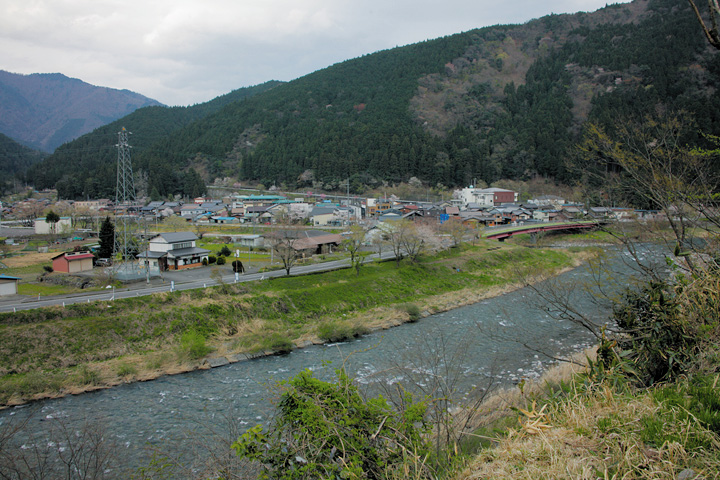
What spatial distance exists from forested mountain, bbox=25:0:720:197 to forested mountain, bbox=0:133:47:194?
6.86 meters

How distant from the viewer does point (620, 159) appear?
4762 millimetres

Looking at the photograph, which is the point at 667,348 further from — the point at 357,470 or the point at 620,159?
the point at 357,470

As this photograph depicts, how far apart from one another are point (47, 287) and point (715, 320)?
64.8ft

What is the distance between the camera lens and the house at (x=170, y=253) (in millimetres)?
19484

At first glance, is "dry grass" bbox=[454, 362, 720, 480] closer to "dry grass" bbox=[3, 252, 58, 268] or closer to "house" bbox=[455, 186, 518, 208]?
"dry grass" bbox=[3, 252, 58, 268]

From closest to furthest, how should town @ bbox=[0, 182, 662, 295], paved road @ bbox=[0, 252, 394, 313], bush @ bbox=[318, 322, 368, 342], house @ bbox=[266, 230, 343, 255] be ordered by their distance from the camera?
paved road @ bbox=[0, 252, 394, 313] < bush @ bbox=[318, 322, 368, 342] < town @ bbox=[0, 182, 662, 295] < house @ bbox=[266, 230, 343, 255]

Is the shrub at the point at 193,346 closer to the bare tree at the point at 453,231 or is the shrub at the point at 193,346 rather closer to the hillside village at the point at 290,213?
the bare tree at the point at 453,231

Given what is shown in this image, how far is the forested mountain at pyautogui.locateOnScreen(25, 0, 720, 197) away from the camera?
173 feet

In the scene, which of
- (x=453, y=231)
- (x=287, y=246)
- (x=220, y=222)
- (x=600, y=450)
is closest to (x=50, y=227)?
(x=220, y=222)

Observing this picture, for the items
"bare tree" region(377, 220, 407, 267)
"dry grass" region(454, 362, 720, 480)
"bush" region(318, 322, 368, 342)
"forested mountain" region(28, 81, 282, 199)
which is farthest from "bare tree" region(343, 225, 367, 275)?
"forested mountain" region(28, 81, 282, 199)

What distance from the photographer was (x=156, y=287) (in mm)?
15336

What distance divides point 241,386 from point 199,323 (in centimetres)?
440

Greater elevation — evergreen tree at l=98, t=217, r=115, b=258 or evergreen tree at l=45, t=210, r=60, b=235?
evergreen tree at l=45, t=210, r=60, b=235

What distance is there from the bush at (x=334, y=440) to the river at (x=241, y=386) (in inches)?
109
